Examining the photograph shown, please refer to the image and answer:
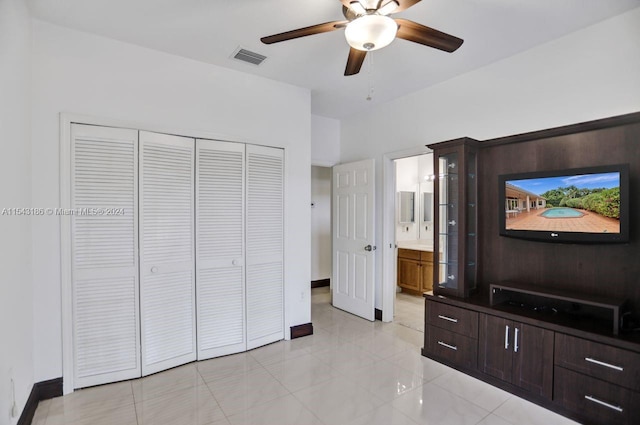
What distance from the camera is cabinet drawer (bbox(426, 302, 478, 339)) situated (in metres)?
2.70

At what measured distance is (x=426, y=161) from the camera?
5.89m

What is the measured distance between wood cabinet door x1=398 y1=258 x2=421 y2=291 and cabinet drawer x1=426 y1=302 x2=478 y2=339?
6.74 ft

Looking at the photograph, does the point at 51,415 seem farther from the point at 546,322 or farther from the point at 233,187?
the point at 546,322

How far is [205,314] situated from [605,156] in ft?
11.8

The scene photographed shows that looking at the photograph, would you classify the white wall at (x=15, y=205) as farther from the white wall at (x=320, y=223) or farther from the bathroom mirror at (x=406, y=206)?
the bathroom mirror at (x=406, y=206)

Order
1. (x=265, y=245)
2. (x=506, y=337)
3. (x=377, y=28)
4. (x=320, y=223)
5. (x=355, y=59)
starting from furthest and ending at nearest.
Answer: (x=320, y=223), (x=265, y=245), (x=506, y=337), (x=355, y=59), (x=377, y=28)

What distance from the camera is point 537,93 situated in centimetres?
269

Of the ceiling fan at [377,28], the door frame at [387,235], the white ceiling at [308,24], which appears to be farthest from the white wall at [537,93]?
the ceiling fan at [377,28]

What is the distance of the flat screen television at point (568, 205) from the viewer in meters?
2.15

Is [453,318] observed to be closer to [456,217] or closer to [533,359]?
[533,359]

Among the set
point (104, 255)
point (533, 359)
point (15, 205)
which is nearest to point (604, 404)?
point (533, 359)

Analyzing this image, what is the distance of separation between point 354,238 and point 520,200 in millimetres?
2138

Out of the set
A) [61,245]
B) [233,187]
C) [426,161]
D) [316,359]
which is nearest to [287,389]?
[316,359]

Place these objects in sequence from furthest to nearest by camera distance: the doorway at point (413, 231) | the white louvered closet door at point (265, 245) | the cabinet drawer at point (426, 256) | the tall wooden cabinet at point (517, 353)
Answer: the doorway at point (413, 231)
the cabinet drawer at point (426, 256)
the white louvered closet door at point (265, 245)
the tall wooden cabinet at point (517, 353)
